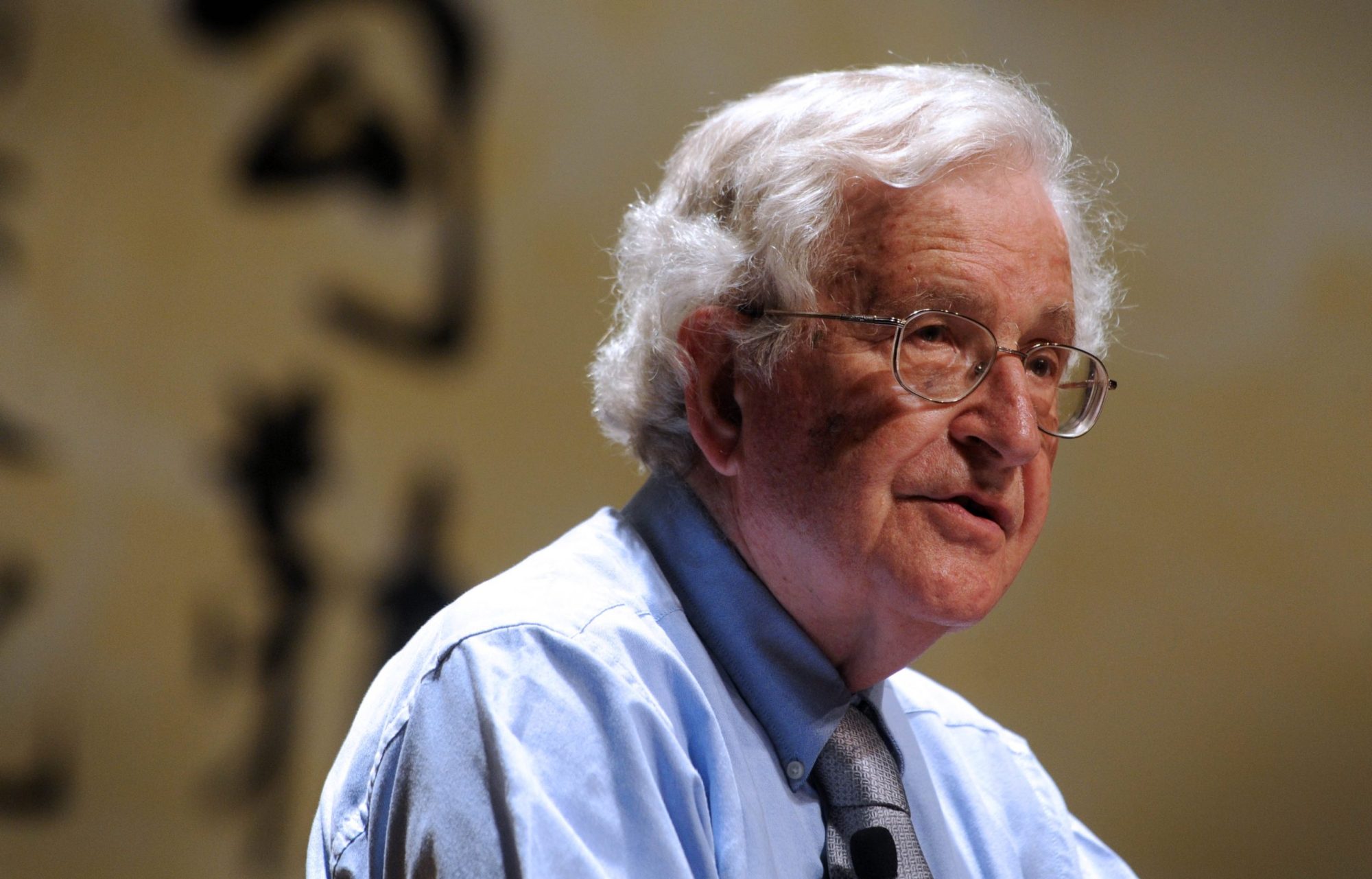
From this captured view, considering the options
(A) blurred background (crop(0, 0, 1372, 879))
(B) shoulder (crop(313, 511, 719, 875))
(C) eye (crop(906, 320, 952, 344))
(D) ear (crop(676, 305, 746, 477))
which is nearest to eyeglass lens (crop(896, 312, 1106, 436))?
(C) eye (crop(906, 320, 952, 344))

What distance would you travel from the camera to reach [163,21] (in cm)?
195

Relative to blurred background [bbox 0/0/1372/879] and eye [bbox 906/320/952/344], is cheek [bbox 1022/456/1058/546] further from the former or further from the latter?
blurred background [bbox 0/0/1372/879]

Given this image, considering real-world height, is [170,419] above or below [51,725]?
above

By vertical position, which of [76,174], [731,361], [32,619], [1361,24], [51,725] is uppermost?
[1361,24]

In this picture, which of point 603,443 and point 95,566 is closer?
point 95,566

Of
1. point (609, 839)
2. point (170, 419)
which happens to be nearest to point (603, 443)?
point (170, 419)

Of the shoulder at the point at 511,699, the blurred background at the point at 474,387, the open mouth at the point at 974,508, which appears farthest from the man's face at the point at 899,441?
the blurred background at the point at 474,387

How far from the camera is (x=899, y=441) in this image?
3.26 feet

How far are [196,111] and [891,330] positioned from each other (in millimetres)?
1404

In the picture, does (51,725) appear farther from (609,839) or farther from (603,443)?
(609,839)

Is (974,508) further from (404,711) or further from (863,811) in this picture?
(404,711)

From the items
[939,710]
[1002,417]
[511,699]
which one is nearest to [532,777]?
[511,699]

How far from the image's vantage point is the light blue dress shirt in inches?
31.2

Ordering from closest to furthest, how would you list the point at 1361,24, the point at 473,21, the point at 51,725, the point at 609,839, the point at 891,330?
1. the point at 609,839
2. the point at 891,330
3. the point at 51,725
4. the point at 473,21
5. the point at 1361,24
